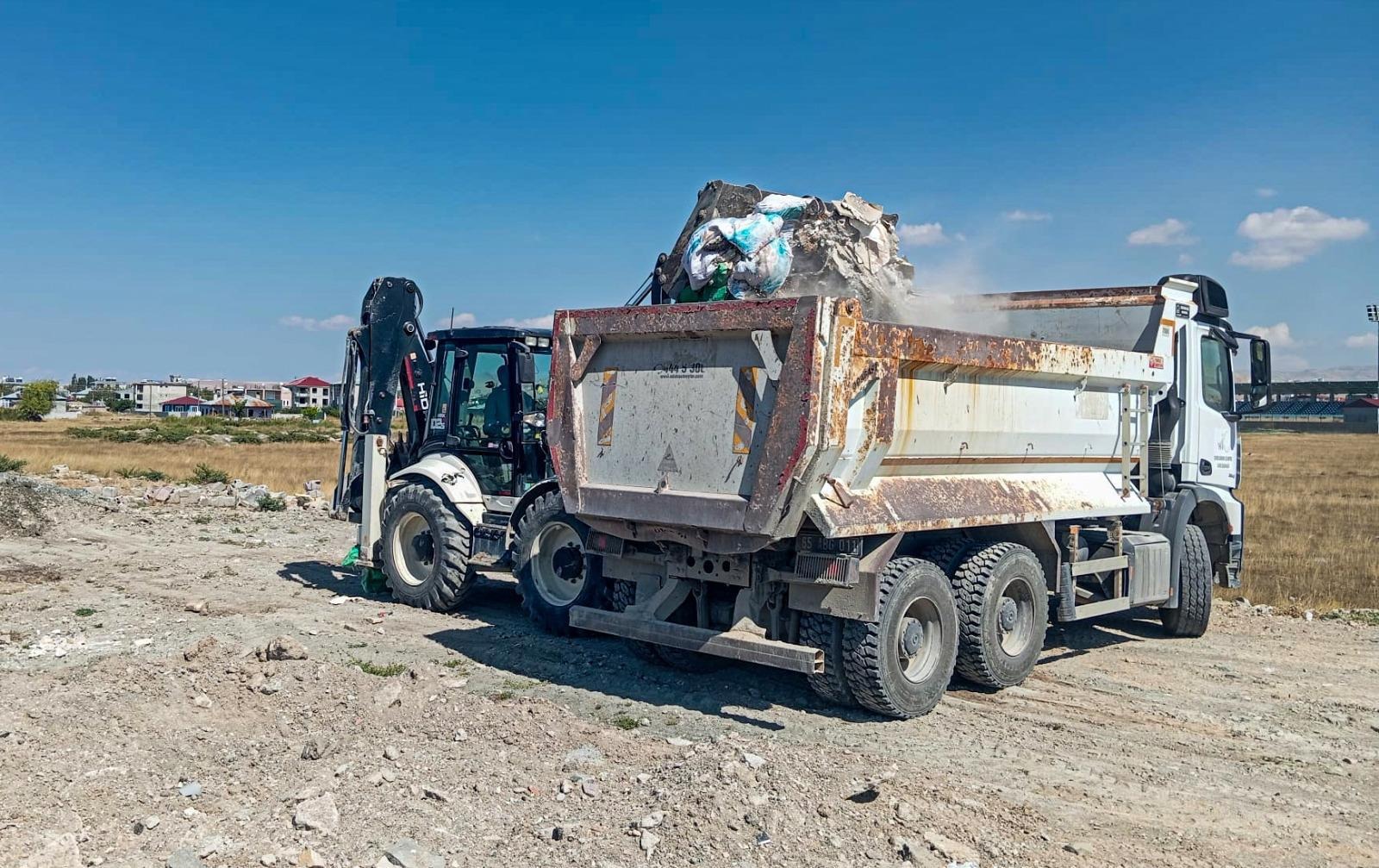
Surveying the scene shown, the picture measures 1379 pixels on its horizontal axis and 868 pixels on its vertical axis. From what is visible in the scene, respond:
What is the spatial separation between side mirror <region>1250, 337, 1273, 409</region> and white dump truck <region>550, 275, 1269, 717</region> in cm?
204

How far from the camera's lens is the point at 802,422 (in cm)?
584

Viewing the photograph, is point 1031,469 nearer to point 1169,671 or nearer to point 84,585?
point 1169,671

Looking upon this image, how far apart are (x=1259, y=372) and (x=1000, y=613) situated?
439cm

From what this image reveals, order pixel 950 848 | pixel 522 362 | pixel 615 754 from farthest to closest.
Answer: pixel 522 362
pixel 615 754
pixel 950 848

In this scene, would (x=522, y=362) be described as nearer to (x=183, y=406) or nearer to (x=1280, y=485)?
(x=1280, y=485)

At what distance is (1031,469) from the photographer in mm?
7637

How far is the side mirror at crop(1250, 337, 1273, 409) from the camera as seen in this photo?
32.4ft

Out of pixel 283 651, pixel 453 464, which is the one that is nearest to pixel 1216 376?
pixel 453 464

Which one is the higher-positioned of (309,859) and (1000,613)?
(1000,613)

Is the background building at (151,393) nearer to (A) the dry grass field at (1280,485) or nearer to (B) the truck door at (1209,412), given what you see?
(A) the dry grass field at (1280,485)

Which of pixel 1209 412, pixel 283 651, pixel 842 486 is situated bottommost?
pixel 283 651

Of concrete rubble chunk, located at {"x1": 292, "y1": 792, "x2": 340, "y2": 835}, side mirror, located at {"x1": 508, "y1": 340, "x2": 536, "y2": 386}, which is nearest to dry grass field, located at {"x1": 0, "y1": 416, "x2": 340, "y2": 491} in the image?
side mirror, located at {"x1": 508, "y1": 340, "x2": 536, "y2": 386}

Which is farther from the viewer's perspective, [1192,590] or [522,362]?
[522,362]

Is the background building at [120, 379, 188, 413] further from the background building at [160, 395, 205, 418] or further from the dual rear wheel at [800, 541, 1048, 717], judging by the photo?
the dual rear wheel at [800, 541, 1048, 717]
